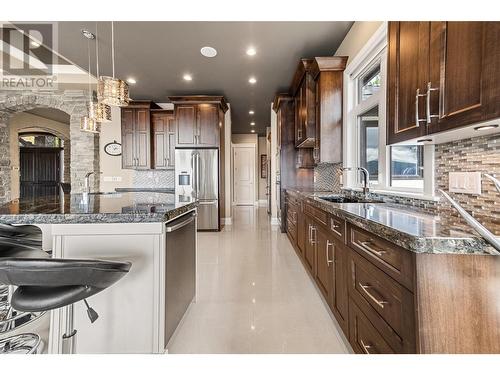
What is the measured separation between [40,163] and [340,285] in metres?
10.9

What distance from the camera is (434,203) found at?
5.66ft

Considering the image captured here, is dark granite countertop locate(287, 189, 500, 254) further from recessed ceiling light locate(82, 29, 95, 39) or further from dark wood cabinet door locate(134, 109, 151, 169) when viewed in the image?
dark wood cabinet door locate(134, 109, 151, 169)

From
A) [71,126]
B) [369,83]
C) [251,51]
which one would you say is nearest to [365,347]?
[369,83]

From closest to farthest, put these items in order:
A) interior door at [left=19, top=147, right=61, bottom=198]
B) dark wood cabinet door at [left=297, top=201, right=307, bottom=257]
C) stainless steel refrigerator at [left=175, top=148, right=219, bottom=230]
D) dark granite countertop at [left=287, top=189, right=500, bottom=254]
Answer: dark granite countertop at [left=287, top=189, right=500, bottom=254]
dark wood cabinet door at [left=297, top=201, right=307, bottom=257]
stainless steel refrigerator at [left=175, top=148, right=219, bottom=230]
interior door at [left=19, top=147, right=61, bottom=198]

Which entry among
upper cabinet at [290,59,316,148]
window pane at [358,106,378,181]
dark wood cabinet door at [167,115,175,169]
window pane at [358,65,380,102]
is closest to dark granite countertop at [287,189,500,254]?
window pane at [358,106,378,181]

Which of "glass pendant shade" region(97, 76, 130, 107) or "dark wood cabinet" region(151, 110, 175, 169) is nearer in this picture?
"glass pendant shade" region(97, 76, 130, 107)

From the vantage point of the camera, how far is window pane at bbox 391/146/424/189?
2048 mm

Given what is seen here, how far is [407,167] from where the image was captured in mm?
2229

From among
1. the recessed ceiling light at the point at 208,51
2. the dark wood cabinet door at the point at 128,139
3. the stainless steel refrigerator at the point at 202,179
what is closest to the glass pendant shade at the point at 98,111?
the recessed ceiling light at the point at 208,51

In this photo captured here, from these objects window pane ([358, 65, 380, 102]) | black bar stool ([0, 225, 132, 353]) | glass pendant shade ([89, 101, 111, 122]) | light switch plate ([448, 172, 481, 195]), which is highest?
window pane ([358, 65, 380, 102])

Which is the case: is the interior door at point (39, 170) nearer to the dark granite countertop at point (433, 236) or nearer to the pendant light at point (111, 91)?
the pendant light at point (111, 91)

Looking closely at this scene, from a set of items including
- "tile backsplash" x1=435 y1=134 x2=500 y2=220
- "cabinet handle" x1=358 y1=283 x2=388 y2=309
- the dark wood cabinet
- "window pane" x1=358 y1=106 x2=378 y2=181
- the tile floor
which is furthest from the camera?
the dark wood cabinet

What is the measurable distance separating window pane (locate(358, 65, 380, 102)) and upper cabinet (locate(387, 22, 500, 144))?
1166 millimetres
